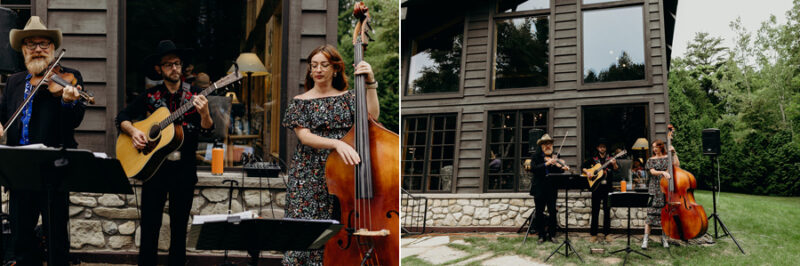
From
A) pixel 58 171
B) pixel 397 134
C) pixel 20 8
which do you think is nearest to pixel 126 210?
pixel 20 8

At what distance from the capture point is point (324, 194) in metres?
2.73

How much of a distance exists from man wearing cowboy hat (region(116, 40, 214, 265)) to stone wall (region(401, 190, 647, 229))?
184 inches

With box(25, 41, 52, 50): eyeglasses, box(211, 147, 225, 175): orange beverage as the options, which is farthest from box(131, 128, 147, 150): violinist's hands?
box(211, 147, 225, 175): orange beverage

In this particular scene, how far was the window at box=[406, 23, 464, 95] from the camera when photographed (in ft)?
28.7

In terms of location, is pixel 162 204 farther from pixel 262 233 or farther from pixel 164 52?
pixel 262 233

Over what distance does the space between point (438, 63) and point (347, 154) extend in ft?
21.7

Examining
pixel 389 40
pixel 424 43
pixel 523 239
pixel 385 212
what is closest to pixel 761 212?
pixel 523 239

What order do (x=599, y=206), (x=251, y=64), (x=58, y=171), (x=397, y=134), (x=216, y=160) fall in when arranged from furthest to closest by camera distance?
(x=599, y=206) → (x=251, y=64) → (x=216, y=160) → (x=397, y=134) → (x=58, y=171)

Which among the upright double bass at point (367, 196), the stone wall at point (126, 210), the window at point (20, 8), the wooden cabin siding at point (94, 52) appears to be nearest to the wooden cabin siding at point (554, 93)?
the stone wall at point (126, 210)

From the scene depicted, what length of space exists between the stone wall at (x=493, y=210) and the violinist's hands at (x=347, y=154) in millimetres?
5436

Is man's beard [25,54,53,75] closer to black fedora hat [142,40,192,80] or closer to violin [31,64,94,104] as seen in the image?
violin [31,64,94,104]

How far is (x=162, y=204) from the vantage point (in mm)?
3375

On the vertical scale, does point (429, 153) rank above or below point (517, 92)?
below

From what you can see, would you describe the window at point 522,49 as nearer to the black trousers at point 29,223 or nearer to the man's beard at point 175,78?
the man's beard at point 175,78
